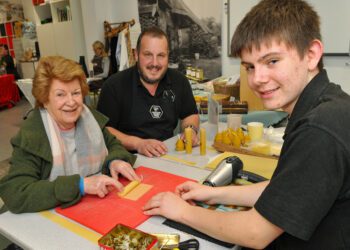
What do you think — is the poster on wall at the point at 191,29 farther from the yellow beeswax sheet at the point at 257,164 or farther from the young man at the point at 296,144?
the young man at the point at 296,144

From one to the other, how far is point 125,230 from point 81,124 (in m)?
0.77

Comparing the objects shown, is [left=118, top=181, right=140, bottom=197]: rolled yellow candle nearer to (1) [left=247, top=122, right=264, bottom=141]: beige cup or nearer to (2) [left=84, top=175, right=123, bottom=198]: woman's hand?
(2) [left=84, top=175, right=123, bottom=198]: woman's hand

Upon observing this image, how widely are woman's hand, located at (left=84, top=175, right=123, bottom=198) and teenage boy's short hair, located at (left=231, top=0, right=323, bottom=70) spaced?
747mm

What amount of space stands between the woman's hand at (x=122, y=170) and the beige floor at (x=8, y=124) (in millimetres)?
2809

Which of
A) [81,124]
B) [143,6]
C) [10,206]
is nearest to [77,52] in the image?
[143,6]

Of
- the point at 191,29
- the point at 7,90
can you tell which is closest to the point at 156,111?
the point at 191,29

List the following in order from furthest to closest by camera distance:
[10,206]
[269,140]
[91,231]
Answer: [269,140] < [10,206] < [91,231]

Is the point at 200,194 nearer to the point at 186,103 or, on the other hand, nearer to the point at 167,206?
the point at 167,206

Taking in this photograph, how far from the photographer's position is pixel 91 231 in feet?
3.42

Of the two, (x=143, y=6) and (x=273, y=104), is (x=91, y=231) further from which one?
(x=143, y=6)

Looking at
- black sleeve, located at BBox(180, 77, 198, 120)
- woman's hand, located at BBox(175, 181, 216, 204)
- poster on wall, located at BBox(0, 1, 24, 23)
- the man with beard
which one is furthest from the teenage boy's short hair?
poster on wall, located at BBox(0, 1, 24, 23)

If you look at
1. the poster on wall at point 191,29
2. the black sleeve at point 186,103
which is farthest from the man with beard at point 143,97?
the poster on wall at point 191,29

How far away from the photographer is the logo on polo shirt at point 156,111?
7.22 ft

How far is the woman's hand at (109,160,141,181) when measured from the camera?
1.40 meters
